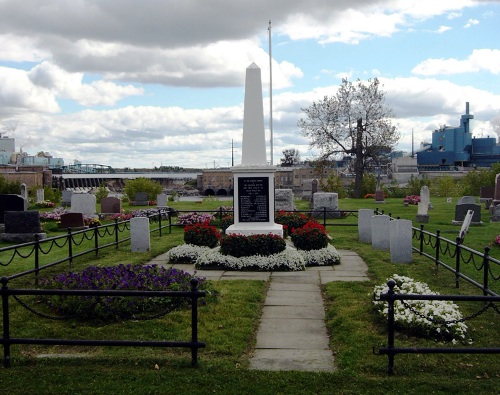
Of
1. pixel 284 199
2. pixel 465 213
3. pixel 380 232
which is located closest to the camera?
pixel 380 232

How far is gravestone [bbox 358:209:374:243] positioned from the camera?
19.2 meters

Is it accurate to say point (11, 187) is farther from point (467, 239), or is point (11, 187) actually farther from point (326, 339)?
point (326, 339)

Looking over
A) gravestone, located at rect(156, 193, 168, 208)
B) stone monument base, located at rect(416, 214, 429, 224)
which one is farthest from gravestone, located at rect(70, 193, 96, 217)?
stone monument base, located at rect(416, 214, 429, 224)

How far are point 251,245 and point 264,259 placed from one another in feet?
2.08

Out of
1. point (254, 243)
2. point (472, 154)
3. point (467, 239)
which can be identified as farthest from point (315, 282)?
point (472, 154)

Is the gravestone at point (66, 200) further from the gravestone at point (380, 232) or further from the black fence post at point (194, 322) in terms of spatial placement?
the black fence post at point (194, 322)

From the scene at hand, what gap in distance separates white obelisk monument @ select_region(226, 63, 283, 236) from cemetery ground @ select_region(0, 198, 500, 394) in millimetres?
5939

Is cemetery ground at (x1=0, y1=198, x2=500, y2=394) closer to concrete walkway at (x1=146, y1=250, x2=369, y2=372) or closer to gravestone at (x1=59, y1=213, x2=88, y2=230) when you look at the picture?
concrete walkway at (x1=146, y1=250, x2=369, y2=372)

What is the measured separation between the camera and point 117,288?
9.01 m

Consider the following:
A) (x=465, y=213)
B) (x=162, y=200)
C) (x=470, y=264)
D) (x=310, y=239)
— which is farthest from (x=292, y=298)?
(x=162, y=200)

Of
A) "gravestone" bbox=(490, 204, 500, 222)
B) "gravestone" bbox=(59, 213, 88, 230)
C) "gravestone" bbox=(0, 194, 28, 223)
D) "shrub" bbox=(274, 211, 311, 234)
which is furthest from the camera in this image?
"gravestone" bbox=(490, 204, 500, 222)

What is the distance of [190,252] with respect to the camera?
15.1m

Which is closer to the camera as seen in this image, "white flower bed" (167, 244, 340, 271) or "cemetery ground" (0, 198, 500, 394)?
"cemetery ground" (0, 198, 500, 394)

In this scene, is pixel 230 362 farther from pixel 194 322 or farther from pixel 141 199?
pixel 141 199
